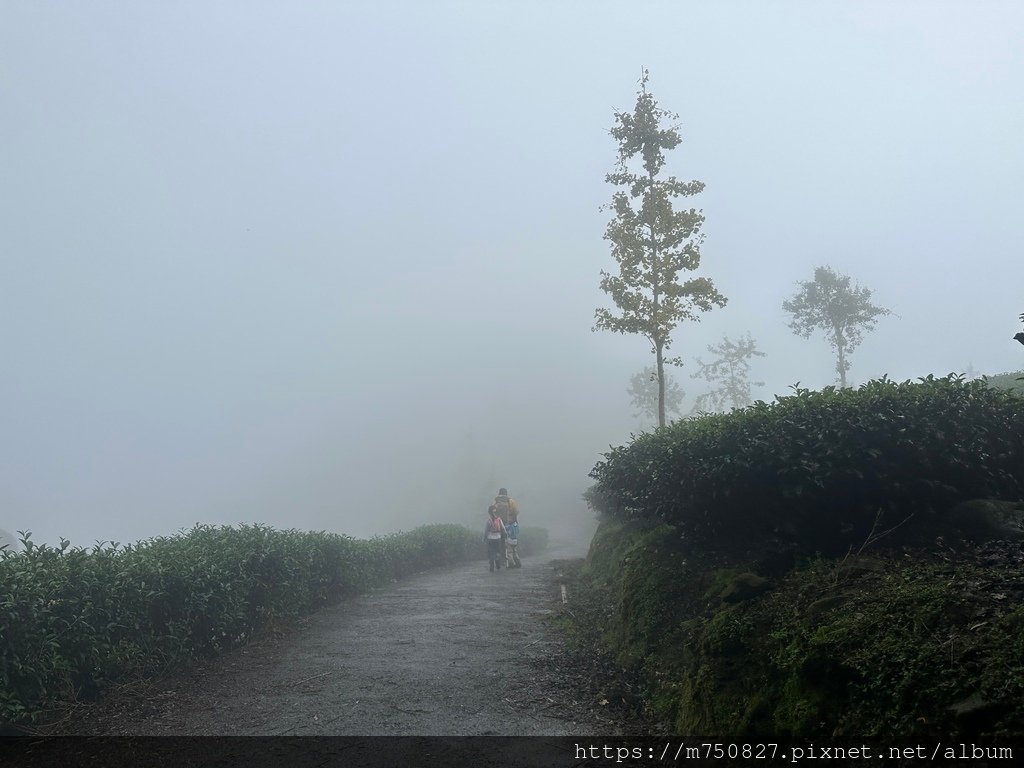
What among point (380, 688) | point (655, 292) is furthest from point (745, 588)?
point (655, 292)

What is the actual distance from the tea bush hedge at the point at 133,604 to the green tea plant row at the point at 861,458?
6.40 metres

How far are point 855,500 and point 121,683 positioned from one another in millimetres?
7765

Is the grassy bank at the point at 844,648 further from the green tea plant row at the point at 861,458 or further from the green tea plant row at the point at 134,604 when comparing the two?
the green tea plant row at the point at 134,604

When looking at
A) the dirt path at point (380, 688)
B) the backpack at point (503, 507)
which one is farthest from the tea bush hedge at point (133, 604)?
the backpack at point (503, 507)

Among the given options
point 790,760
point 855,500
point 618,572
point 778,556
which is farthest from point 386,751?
point 618,572

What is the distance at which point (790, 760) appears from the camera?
4.07 m

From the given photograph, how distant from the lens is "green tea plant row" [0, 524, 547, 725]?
6.39 metres

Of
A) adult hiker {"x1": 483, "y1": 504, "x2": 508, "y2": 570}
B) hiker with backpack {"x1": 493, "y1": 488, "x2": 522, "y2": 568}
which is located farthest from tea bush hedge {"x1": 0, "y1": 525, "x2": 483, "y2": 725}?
hiker with backpack {"x1": 493, "y1": 488, "x2": 522, "y2": 568}

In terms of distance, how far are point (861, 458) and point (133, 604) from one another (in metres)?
7.82

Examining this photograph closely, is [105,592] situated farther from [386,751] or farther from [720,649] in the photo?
[720,649]

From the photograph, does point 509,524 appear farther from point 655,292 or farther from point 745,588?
point 745,588

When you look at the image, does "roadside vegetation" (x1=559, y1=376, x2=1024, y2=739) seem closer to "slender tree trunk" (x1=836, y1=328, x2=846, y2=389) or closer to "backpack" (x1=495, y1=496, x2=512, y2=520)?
"backpack" (x1=495, y1=496, x2=512, y2=520)

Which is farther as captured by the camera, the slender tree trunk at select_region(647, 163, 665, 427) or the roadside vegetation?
the slender tree trunk at select_region(647, 163, 665, 427)

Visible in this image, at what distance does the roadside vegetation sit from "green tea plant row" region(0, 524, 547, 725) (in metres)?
4.85
